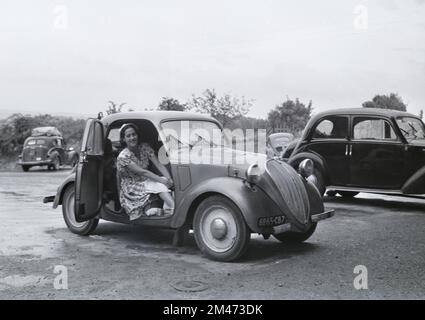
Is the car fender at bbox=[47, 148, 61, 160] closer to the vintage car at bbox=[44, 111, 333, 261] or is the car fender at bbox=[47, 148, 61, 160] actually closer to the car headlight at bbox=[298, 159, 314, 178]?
the vintage car at bbox=[44, 111, 333, 261]

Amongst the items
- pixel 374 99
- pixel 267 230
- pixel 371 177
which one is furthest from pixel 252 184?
pixel 374 99

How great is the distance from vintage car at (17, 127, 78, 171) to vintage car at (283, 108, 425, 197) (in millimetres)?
15250

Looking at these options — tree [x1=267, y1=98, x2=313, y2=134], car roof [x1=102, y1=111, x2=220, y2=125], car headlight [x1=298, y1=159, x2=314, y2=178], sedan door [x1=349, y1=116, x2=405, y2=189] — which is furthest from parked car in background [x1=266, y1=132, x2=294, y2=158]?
tree [x1=267, y1=98, x2=313, y2=134]

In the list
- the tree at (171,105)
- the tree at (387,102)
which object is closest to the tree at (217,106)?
the tree at (171,105)

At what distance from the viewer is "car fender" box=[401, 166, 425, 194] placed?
995 cm

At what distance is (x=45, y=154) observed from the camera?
24156 millimetres

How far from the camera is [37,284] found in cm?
516

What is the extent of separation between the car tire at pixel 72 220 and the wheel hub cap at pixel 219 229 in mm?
2190

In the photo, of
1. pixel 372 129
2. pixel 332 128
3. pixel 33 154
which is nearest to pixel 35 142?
pixel 33 154

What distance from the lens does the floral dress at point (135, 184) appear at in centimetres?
689

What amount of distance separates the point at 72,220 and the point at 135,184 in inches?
55.4

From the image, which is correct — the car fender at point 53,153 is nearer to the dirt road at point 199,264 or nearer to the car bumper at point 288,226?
the dirt road at point 199,264

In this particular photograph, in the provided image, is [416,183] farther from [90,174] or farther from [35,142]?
[35,142]
